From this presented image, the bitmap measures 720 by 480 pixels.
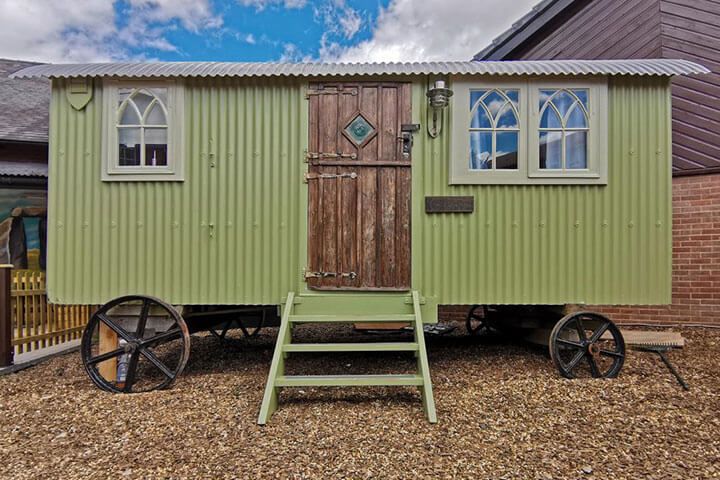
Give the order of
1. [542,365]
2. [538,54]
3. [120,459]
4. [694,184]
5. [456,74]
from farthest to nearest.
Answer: [538,54], [694,184], [542,365], [456,74], [120,459]

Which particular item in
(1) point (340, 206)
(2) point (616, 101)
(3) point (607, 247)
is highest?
(2) point (616, 101)

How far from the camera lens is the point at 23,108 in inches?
335

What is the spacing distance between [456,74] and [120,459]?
423cm

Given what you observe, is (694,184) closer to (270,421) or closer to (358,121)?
(358,121)

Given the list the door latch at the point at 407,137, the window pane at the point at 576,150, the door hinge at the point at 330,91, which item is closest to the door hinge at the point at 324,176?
the door latch at the point at 407,137

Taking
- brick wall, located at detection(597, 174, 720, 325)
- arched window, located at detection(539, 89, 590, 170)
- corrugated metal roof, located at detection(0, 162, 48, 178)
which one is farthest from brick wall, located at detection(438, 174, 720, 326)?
corrugated metal roof, located at detection(0, 162, 48, 178)

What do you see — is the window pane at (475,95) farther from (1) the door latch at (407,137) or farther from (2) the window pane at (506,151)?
(1) the door latch at (407,137)

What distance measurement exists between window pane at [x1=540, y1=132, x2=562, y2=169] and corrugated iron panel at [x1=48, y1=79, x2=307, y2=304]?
241 cm

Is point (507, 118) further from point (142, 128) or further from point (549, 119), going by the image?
point (142, 128)

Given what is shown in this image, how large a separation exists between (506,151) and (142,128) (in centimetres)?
366

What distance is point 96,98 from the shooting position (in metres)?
4.25

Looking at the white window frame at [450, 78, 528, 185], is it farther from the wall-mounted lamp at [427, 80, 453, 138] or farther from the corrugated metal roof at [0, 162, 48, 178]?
the corrugated metal roof at [0, 162, 48, 178]

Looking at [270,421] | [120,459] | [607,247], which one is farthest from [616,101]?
[120,459]

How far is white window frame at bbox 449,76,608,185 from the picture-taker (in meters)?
4.21
